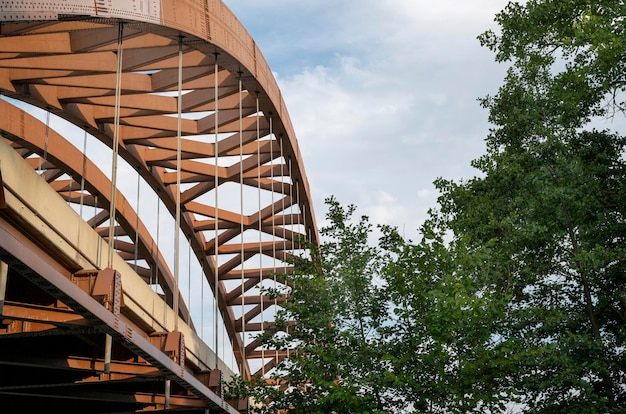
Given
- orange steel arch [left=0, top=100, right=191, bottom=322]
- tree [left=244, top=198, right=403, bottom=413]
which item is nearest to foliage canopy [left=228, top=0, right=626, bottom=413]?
tree [left=244, top=198, right=403, bottom=413]

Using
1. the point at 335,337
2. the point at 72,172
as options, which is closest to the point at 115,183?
the point at 335,337

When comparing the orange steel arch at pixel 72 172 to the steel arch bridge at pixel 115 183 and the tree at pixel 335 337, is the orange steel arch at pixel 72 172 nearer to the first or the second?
the steel arch bridge at pixel 115 183

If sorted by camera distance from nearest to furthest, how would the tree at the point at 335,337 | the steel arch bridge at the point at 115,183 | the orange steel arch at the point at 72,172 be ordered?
the steel arch bridge at the point at 115,183
the tree at the point at 335,337
the orange steel arch at the point at 72,172

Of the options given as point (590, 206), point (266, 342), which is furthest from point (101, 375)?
point (590, 206)

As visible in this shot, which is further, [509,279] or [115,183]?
[509,279]

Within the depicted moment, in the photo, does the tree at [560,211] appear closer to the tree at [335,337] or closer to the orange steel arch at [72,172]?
the tree at [335,337]

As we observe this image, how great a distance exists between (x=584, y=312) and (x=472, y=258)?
5.88 m

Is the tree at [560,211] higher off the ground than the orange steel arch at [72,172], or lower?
lower

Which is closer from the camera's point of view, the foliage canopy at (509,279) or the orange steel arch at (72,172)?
the foliage canopy at (509,279)

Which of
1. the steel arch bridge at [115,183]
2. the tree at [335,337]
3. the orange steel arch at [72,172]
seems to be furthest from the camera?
the orange steel arch at [72,172]

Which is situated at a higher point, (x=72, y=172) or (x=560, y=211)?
(x=72, y=172)

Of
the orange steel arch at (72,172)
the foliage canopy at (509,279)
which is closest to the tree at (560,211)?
the foliage canopy at (509,279)

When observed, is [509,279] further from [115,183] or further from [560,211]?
[115,183]

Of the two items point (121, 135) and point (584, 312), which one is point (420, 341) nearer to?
point (584, 312)
